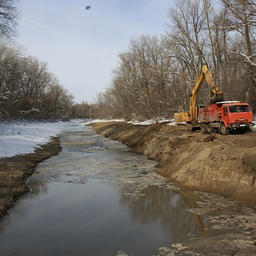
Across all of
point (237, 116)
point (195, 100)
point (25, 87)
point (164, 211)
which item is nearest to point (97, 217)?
point (164, 211)

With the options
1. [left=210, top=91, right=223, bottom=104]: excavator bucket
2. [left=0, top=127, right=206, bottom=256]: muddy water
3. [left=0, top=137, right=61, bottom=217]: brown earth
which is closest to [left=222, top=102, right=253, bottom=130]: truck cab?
[left=210, top=91, right=223, bottom=104]: excavator bucket

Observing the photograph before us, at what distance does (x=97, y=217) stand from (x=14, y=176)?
6.18 metres

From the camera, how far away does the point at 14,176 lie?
10984 millimetres

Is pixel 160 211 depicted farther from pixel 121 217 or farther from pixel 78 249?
pixel 78 249

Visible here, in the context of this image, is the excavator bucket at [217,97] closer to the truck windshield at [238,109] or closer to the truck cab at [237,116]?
the truck cab at [237,116]

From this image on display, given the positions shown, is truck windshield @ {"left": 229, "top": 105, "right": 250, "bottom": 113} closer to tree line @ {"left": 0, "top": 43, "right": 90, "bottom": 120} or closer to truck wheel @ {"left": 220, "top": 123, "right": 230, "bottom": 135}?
truck wheel @ {"left": 220, "top": 123, "right": 230, "bottom": 135}

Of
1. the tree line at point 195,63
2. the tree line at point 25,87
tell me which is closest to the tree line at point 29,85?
the tree line at point 25,87

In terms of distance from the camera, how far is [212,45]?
98.2 feet

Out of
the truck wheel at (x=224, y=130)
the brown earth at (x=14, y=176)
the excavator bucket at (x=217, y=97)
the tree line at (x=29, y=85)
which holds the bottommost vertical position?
the brown earth at (x=14, y=176)

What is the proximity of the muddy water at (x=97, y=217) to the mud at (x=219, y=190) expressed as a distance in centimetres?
45

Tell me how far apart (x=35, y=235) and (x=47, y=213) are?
1505 mm

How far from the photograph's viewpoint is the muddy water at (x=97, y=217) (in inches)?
211

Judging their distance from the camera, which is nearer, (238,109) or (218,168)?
(218,168)

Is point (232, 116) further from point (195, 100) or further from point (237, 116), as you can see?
point (195, 100)
